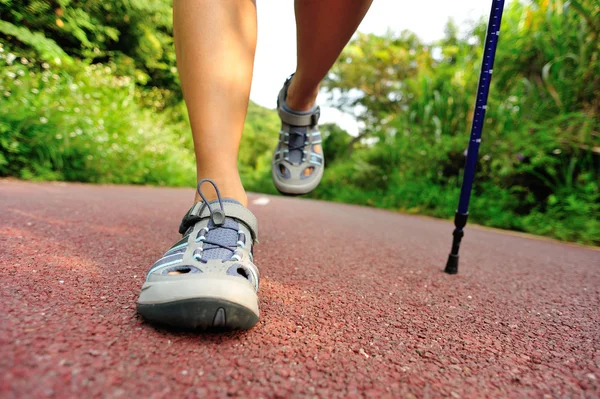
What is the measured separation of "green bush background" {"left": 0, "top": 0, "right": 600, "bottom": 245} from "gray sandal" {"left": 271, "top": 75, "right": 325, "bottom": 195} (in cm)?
282

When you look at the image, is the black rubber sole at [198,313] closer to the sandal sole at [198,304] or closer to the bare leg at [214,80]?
the sandal sole at [198,304]

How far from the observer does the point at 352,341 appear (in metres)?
0.76

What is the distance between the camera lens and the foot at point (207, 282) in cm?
68

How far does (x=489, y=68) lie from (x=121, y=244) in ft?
5.05

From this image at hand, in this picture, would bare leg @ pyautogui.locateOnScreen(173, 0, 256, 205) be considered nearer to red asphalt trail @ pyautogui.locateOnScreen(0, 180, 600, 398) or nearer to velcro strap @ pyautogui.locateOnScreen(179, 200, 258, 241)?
velcro strap @ pyautogui.locateOnScreen(179, 200, 258, 241)

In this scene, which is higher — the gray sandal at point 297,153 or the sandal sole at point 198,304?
the gray sandal at point 297,153

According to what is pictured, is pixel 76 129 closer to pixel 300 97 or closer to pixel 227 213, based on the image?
pixel 300 97

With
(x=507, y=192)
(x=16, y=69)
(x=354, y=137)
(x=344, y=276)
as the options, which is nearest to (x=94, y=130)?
(x=16, y=69)

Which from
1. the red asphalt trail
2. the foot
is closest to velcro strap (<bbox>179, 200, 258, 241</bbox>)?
the foot

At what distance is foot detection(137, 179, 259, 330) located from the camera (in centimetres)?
68

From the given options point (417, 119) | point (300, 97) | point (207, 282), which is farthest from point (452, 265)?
point (417, 119)

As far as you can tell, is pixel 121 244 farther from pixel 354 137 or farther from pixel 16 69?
pixel 354 137

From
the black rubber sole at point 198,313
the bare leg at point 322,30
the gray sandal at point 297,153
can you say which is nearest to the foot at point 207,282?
the black rubber sole at point 198,313

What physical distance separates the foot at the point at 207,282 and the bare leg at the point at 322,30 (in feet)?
2.29
